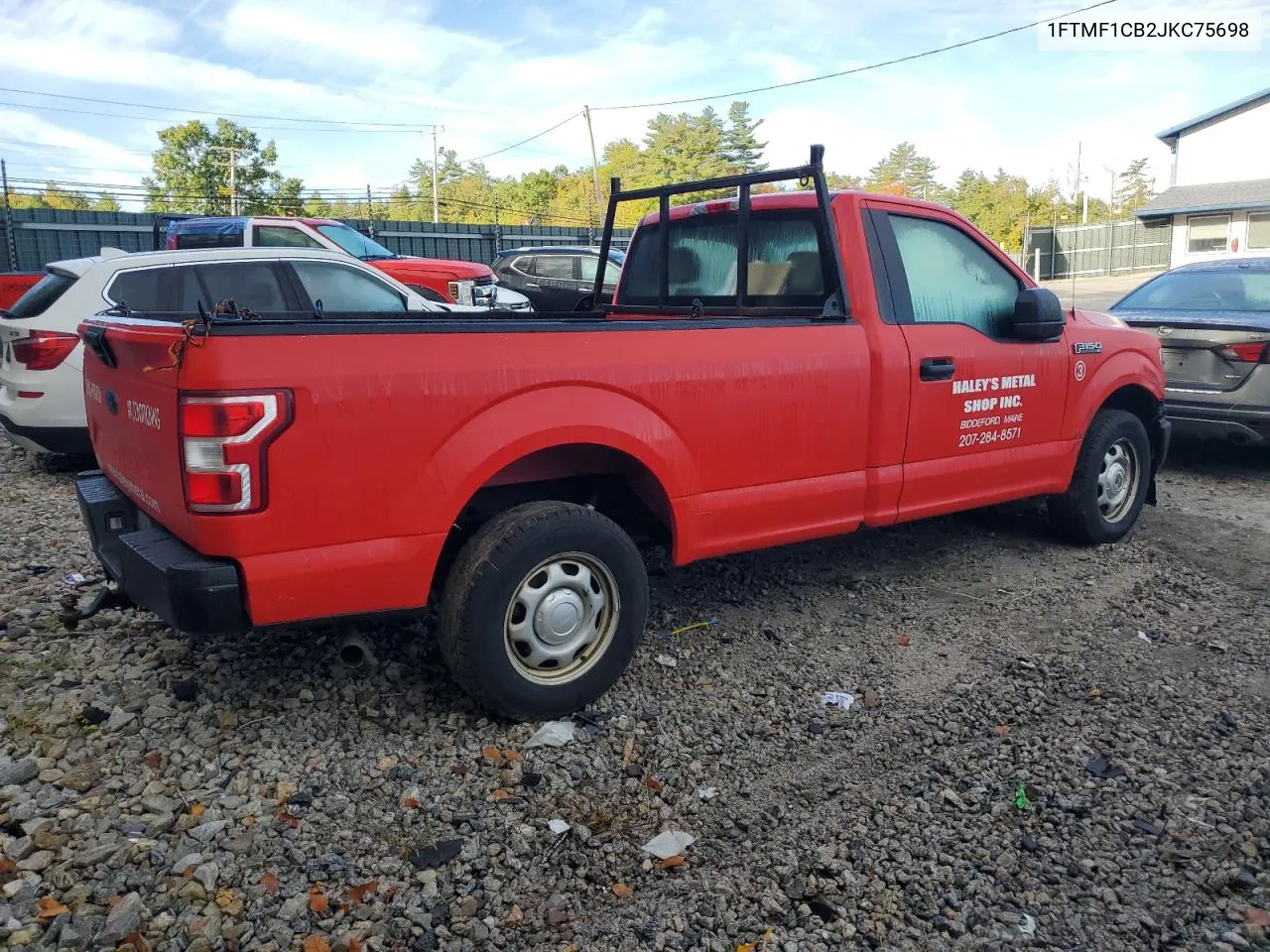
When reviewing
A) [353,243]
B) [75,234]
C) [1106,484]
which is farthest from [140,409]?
[75,234]

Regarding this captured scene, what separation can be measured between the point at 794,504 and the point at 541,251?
15541mm

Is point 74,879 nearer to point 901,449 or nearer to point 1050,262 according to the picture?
point 901,449

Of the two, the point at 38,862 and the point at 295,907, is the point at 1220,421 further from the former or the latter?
the point at 38,862

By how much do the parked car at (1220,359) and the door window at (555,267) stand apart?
39.1ft

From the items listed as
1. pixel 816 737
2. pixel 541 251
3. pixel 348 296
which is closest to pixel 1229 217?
pixel 541 251

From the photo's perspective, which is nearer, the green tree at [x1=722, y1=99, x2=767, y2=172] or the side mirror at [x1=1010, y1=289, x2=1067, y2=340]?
the side mirror at [x1=1010, y1=289, x2=1067, y2=340]

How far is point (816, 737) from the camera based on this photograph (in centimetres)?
374

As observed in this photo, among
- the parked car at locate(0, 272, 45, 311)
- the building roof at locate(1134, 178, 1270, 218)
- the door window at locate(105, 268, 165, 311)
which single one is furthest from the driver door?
the building roof at locate(1134, 178, 1270, 218)

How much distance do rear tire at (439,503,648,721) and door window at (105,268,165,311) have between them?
505 cm

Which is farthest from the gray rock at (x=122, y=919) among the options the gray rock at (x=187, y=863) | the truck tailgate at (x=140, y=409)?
the truck tailgate at (x=140, y=409)

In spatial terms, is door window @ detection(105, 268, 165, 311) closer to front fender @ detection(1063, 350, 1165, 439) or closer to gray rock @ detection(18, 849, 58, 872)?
gray rock @ detection(18, 849, 58, 872)

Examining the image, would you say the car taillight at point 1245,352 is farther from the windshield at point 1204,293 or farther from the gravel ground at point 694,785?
the gravel ground at point 694,785

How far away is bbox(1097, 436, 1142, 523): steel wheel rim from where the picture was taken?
594 cm

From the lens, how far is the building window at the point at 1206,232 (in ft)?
121
